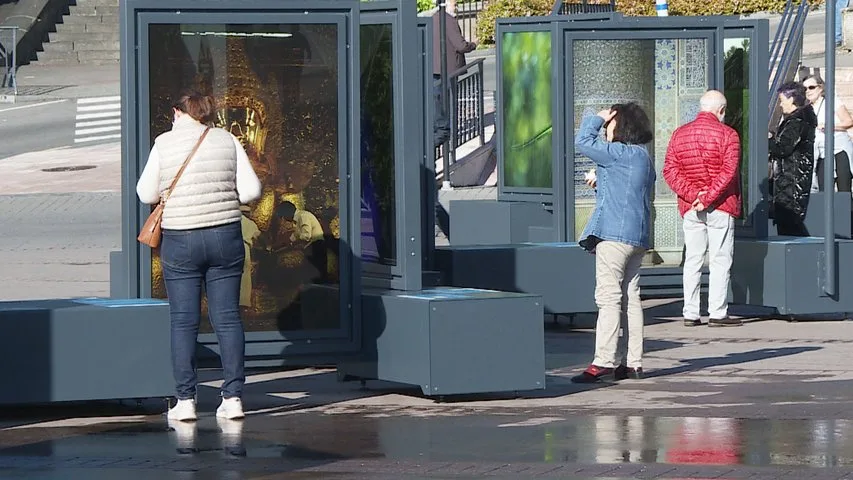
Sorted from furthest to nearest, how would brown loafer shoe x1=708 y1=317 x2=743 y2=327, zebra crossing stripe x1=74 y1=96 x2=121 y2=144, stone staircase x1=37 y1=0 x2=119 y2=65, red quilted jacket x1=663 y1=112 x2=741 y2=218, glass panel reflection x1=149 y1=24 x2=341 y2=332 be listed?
stone staircase x1=37 y1=0 x2=119 y2=65 → zebra crossing stripe x1=74 y1=96 x2=121 y2=144 → brown loafer shoe x1=708 y1=317 x2=743 y2=327 → red quilted jacket x1=663 y1=112 x2=741 y2=218 → glass panel reflection x1=149 y1=24 x2=341 y2=332

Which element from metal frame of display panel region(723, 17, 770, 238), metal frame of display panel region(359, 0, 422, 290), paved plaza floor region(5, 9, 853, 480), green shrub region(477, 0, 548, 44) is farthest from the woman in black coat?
green shrub region(477, 0, 548, 44)

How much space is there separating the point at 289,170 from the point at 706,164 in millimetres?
3667

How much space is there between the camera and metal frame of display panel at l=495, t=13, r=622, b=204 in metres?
13.0

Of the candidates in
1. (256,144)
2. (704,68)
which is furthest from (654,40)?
(256,144)

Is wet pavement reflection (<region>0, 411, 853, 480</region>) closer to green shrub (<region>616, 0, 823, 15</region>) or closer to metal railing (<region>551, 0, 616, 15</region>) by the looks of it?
metal railing (<region>551, 0, 616, 15</region>)

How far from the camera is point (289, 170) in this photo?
943 centimetres

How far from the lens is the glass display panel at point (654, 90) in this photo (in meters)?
13.1

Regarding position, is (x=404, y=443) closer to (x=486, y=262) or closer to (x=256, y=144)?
(x=256, y=144)

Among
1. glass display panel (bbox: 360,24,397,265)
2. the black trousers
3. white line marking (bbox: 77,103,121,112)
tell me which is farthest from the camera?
white line marking (bbox: 77,103,121,112)

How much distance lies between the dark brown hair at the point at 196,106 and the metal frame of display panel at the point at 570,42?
469cm

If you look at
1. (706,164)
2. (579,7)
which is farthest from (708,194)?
(579,7)

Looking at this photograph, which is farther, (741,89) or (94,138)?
(94,138)

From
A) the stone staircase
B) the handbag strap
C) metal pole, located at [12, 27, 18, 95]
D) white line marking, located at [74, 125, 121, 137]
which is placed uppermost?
the stone staircase

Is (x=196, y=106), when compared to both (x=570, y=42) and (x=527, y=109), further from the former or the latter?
(x=527, y=109)
